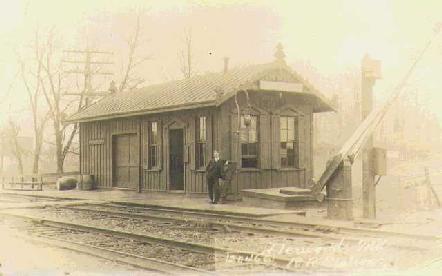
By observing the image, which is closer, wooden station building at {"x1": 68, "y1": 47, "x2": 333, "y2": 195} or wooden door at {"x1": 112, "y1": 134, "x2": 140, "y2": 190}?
wooden station building at {"x1": 68, "y1": 47, "x2": 333, "y2": 195}

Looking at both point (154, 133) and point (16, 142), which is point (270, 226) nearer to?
point (154, 133)

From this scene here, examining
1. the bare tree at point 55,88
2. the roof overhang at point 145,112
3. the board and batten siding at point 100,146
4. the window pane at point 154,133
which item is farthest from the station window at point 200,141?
the bare tree at point 55,88

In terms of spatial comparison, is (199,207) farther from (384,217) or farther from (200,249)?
(200,249)

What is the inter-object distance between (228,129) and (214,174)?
165cm

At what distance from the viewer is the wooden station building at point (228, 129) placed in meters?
16.4

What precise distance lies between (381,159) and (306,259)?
4225 millimetres

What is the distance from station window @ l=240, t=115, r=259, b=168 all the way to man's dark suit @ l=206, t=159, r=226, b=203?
1.43 metres

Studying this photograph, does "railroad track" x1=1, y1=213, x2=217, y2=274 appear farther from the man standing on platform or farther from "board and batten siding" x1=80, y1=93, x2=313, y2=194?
"board and batten siding" x1=80, y1=93, x2=313, y2=194

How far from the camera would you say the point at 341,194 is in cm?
1133

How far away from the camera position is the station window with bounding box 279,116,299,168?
17.5 metres

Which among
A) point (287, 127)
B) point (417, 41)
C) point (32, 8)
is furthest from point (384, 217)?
point (32, 8)

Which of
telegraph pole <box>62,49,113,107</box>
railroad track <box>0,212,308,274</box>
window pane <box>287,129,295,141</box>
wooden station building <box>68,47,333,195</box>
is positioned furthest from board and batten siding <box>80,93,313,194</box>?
telegraph pole <box>62,49,113,107</box>

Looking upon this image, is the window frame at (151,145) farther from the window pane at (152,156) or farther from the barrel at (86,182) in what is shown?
the barrel at (86,182)

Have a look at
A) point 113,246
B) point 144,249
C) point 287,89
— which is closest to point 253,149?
point 287,89
